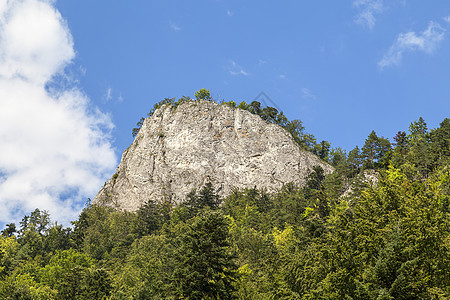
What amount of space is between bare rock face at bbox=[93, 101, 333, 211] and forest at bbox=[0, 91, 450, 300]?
518 inches

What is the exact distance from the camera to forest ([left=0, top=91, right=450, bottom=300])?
2408 cm

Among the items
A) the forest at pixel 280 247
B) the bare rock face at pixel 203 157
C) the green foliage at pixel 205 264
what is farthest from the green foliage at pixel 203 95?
the green foliage at pixel 205 264

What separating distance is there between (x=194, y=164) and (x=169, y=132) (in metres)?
16.3

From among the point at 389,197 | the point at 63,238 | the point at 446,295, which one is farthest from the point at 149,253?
the point at 446,295

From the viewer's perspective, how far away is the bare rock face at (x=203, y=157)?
118 metres

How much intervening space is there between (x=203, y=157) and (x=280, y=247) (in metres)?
74.9

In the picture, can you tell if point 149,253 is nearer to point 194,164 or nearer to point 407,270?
point 407,270

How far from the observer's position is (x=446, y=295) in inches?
838

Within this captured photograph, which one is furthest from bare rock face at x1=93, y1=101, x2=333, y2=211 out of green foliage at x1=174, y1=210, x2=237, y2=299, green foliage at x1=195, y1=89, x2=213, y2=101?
green foliage at x1=174, y1=210, x2=237, y2=299

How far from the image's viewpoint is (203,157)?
124 meters

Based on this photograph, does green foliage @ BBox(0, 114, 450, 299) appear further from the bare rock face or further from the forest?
the bare rock face

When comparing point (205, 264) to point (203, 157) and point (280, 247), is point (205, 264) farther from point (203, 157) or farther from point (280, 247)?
point (203, 157)

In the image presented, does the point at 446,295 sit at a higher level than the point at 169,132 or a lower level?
lower

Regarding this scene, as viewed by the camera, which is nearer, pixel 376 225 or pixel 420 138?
pixel 376 225
